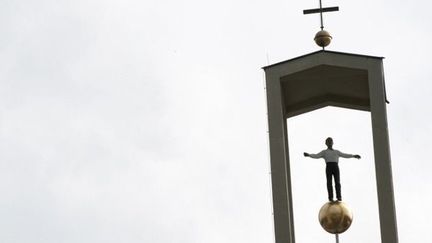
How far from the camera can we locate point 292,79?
1930 cm

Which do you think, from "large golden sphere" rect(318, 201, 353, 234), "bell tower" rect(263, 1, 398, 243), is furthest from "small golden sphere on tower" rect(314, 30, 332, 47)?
"large golden sphere" rect(318, 201, 353, 234)

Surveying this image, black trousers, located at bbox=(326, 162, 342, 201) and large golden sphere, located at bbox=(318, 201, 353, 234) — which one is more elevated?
black trousers, located at bbox=(326, 162, 342, 201)

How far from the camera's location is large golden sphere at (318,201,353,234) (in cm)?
1838

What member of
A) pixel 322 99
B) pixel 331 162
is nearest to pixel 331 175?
pixel 331 162

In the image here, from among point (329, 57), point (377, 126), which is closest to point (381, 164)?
point (377, 126)

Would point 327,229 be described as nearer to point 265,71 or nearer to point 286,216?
point 286,216

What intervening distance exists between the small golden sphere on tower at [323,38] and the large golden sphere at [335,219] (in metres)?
2.33

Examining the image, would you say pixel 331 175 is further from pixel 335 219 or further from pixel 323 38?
pixel 323 38

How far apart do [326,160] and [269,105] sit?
1068 mm

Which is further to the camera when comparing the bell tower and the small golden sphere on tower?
the small golden sphere on tower

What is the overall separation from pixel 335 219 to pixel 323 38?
2587 mm

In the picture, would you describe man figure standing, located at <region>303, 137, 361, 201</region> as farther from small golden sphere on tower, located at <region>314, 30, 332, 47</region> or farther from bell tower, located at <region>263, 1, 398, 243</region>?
small golden sphere on tower, located at <region>314, 30, 332, 47</region>

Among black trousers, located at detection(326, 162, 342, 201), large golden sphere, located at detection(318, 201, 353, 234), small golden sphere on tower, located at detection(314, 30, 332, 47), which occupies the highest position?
small golden sphere on tower, located at detection(314, 30, 332, 47)

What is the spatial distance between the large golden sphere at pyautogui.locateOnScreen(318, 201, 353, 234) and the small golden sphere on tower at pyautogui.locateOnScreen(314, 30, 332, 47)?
7.64 ft
